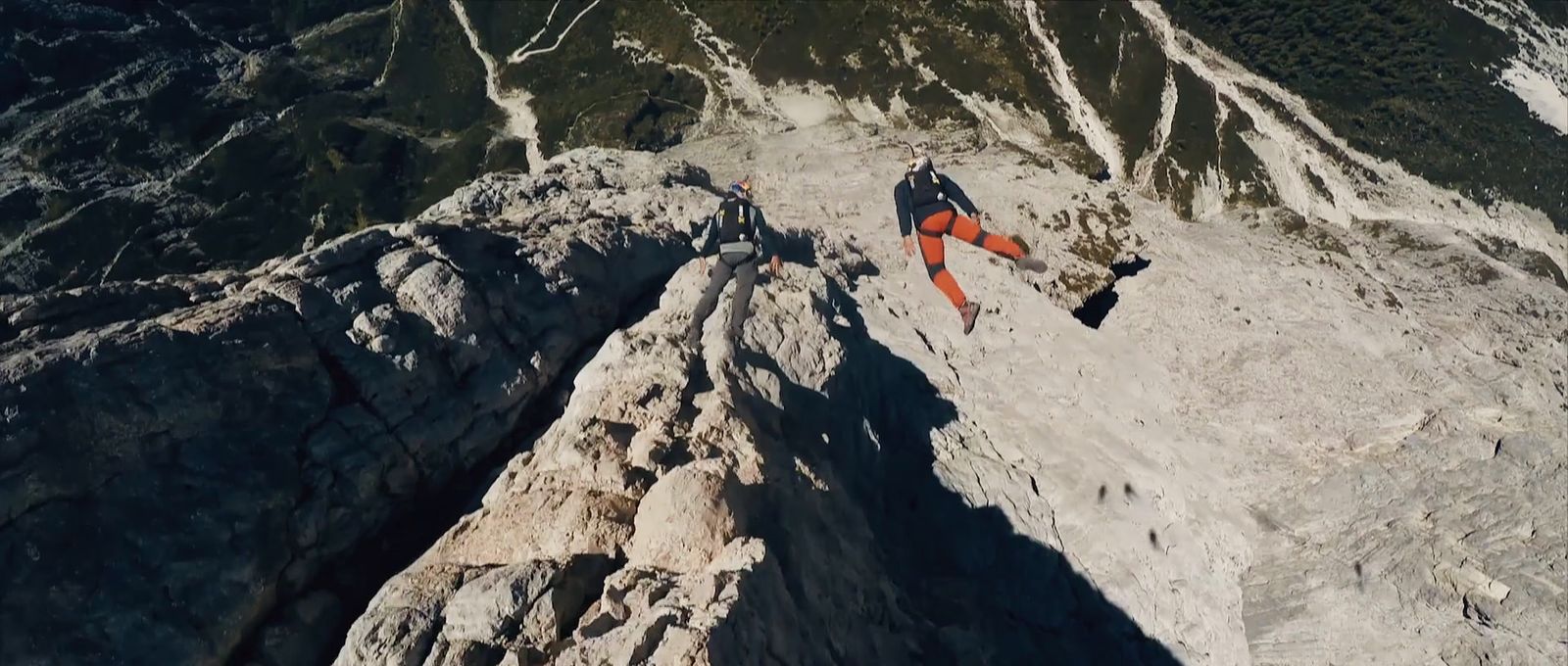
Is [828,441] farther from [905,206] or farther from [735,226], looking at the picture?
[905,206]

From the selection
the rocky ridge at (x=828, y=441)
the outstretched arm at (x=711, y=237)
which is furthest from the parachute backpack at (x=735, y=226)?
the rocky ridge at (x=828, y=441)

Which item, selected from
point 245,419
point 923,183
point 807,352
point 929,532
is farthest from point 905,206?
point 245,419

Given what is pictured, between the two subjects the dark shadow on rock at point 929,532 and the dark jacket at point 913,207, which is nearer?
the dark shadow on rock at point 929,532

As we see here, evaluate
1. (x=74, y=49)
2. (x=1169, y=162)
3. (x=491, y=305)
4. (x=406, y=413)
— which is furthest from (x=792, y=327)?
(x=74, y=49)

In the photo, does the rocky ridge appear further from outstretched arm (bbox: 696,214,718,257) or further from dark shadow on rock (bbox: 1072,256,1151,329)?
outstretched arm (bbox: 696,214,718,257)

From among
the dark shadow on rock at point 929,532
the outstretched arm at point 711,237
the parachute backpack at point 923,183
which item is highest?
the parachute backpack at point 923,183

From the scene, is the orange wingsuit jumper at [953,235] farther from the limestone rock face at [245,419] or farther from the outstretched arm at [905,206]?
the limestone rock face at [245,419]

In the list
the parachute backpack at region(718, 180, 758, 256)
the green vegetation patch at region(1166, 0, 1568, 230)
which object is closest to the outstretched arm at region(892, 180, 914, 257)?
the parachute backpack at region(718, 180, 758, 256)
